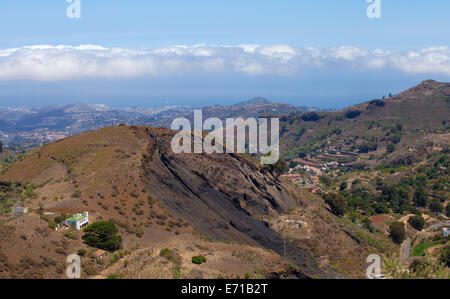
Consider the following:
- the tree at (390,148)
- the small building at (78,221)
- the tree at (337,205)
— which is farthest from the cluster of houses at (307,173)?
the small building at (78,221)

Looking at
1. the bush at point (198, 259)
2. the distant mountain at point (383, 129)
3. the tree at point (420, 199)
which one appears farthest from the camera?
the distant mountain at point (383, 129)

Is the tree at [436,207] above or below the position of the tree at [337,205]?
below

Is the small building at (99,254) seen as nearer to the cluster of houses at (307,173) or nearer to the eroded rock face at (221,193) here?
the eroded rock face at (221,193)

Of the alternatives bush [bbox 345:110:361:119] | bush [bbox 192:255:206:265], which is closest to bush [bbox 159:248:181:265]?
bush [bbox 192:255:206:265]

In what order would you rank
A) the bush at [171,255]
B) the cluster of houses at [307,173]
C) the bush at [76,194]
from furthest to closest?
the cluster of houses at [307,173] → the bush at [76,194] → the bush at [171,255]

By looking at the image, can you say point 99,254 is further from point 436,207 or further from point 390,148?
point 390,148

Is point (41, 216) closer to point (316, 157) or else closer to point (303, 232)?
point (303, 232)

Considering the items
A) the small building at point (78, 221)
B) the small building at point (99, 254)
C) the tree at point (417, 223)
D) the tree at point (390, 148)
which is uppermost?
the small building at point (78, 221)
